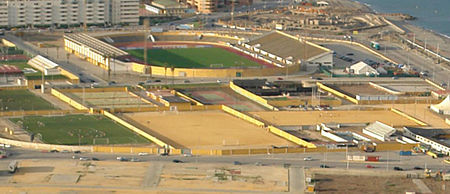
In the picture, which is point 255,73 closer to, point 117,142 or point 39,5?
point 117,142

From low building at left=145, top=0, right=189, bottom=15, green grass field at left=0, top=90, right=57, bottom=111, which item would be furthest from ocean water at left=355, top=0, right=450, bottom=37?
green grass field at left=0, top=90, right=57, bottom=111

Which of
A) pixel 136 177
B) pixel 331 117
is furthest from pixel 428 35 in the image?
pixel 136 177

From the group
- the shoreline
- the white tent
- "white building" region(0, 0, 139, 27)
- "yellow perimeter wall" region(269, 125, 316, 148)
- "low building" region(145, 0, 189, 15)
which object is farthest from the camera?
"low building" region(145, 0, 189, 15)

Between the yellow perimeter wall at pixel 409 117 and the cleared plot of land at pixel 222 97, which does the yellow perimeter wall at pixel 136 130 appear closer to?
the cleared plot of land at pixel 222 97

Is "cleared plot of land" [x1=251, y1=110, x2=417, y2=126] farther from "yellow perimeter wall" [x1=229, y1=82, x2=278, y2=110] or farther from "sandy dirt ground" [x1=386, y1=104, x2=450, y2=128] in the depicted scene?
"yellow perimeter wall" [x1=229, y1=82, x2=278, y2=110]

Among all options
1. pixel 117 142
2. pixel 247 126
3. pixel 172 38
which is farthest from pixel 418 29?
pixel 117 142
